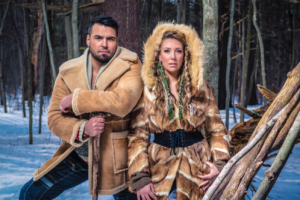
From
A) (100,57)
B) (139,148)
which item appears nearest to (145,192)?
(139,148)

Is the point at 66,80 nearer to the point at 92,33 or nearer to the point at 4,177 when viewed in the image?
the point at 92,33

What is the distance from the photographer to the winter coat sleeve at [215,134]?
1.79m

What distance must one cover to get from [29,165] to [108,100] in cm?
319

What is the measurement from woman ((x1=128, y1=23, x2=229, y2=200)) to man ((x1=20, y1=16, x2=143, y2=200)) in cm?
13

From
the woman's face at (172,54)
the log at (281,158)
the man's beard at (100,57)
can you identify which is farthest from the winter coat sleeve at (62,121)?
the log at (281,158)

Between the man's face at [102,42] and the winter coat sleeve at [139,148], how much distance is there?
0.44 metres

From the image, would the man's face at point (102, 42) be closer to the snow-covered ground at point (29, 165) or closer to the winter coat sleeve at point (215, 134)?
the winter coat sleeve at point (215, 134)

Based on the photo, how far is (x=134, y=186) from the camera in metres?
1.74

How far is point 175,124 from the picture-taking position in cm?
185

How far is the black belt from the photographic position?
1828 millimetres

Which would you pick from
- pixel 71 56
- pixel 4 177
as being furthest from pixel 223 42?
pixel 4 177

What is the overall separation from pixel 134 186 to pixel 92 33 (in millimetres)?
1148

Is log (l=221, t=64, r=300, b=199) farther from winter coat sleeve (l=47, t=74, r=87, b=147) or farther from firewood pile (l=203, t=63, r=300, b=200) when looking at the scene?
winter coat sleeve (l=47, t=74, r=87, b=147)

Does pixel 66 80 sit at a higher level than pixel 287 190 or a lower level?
higher
